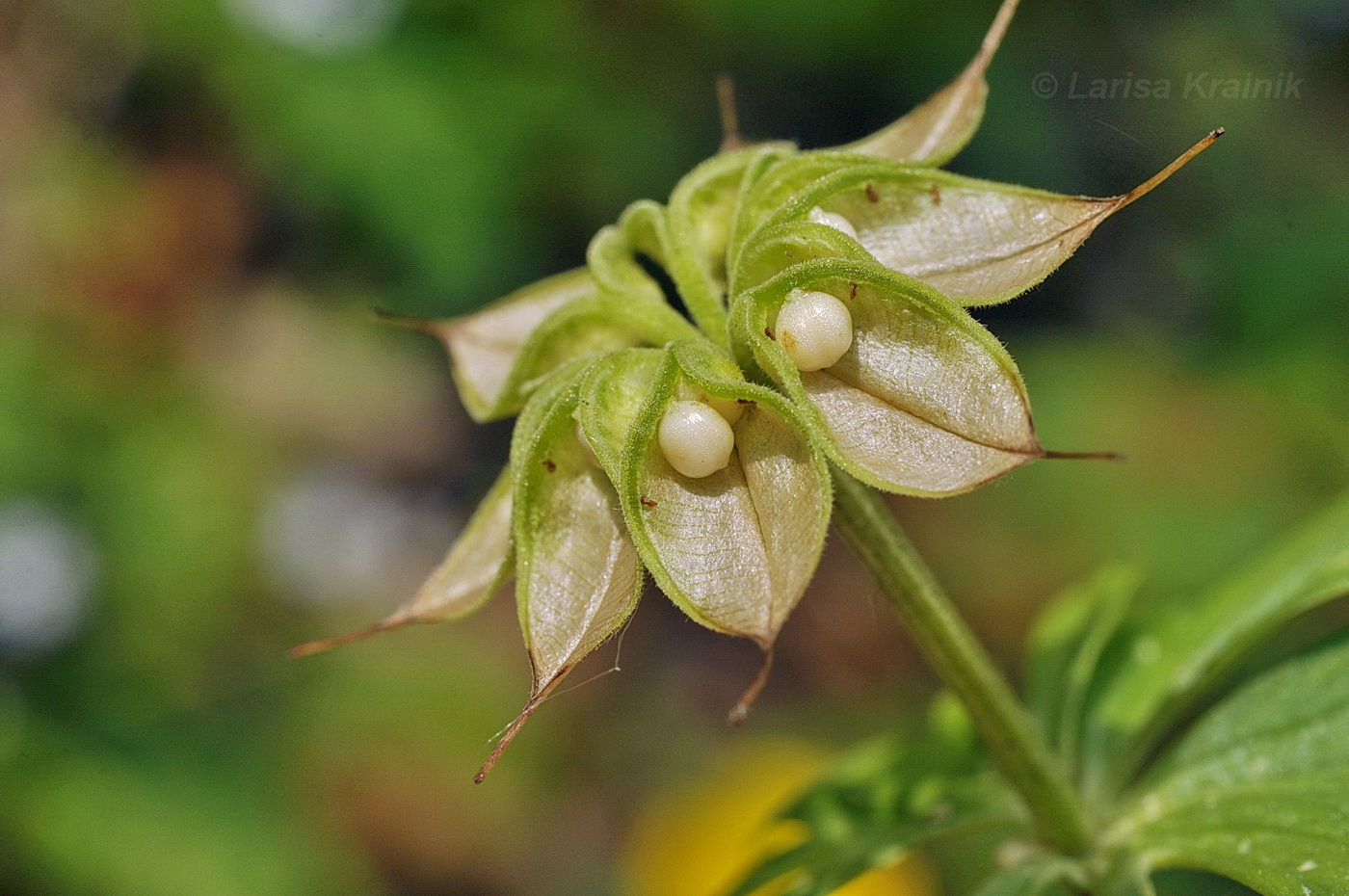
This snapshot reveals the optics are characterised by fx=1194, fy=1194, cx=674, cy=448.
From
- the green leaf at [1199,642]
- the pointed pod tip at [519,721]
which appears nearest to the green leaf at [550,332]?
the pointed pod tip at [519,721]

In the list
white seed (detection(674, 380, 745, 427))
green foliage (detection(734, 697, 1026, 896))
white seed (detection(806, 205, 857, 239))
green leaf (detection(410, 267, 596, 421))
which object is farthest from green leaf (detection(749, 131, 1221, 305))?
green foliage (detection(734, 697, 1026, 896))

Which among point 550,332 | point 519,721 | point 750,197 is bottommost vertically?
point 519,721

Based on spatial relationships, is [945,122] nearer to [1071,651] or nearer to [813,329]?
[813,329]

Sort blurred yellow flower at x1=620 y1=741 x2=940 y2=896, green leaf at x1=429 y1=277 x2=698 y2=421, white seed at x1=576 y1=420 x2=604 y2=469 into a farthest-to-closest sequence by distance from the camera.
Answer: blurred yellow flower at x1=620 y1=741 x2=940 y2=896, green leaf at x1=429 y1=277 x2=698 y2=421, white seed at x1=576 y1=420 x2=604 y2=469

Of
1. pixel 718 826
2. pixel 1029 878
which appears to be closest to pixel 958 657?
pixel 1029 878

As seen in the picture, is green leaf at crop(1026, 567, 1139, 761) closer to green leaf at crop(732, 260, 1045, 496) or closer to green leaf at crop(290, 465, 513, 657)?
green leaf at crop(732, 260, 1045, 496)

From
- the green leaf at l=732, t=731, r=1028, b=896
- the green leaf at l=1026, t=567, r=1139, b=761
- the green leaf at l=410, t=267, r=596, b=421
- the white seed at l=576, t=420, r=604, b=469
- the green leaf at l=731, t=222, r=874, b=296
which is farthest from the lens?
the green leaf at l=1026, t=567, r=1139, b=761

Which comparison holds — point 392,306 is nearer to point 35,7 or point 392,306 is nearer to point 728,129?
point 35,7
